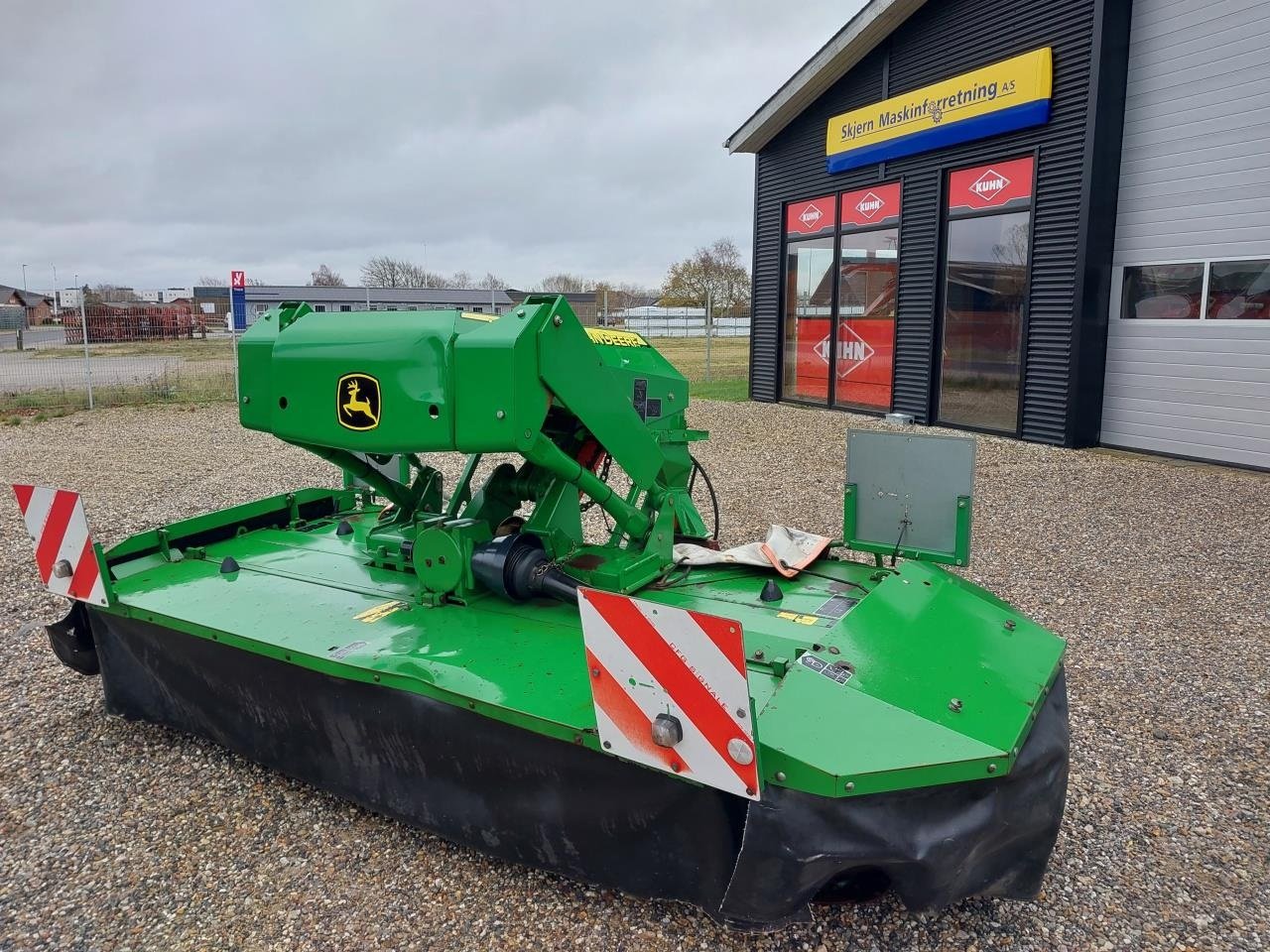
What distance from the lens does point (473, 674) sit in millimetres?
2770

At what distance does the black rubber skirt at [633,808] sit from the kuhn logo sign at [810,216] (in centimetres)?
1090

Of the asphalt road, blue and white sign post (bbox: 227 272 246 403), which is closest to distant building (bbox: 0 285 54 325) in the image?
the asphalt road

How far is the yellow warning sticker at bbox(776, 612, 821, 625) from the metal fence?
36.8 ft

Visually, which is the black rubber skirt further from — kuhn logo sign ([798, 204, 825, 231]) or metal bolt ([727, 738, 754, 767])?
kuhn logo sign ([798, 204, 825, 231])

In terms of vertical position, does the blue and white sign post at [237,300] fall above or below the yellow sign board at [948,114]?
below

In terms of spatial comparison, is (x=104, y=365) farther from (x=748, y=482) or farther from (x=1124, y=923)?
(x=1124, y=923)

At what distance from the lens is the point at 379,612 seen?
130 inches

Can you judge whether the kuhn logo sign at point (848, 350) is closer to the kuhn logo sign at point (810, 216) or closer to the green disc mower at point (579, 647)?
the kuhn logo sign at point (810, 216)

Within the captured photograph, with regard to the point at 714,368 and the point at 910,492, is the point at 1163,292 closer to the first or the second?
the point at 910,492

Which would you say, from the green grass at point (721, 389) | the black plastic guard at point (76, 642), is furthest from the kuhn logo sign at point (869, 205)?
the black plastic guard at point (76, 642)

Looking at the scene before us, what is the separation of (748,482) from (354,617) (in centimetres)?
569

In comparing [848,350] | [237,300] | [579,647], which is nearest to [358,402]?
[579,647]

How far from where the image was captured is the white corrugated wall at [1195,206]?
8406 millimetres

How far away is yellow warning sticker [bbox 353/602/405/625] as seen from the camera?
325 centimetres
